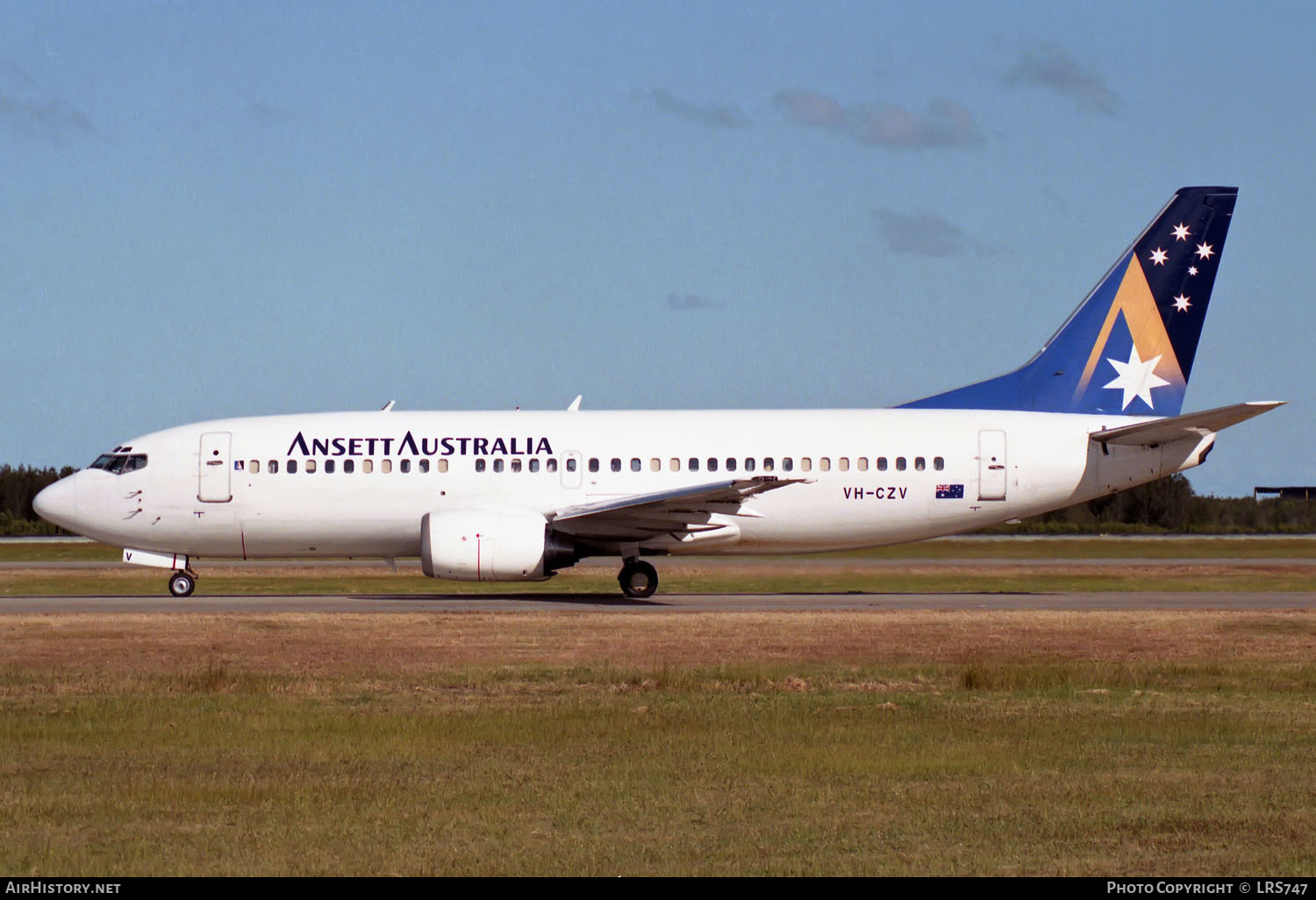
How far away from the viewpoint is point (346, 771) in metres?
10.9

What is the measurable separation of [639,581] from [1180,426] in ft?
34.9

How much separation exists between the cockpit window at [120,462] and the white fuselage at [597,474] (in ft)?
0.39

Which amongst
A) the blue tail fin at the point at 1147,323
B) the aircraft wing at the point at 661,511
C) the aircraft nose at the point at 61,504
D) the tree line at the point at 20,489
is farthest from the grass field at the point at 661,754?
the tree line at the point at 20,489

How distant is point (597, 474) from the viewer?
29.9m

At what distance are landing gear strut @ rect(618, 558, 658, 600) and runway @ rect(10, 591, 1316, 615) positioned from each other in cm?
33

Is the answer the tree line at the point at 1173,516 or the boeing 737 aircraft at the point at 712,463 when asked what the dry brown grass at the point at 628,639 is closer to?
the boeing 737 aircraft at the point at 712,463

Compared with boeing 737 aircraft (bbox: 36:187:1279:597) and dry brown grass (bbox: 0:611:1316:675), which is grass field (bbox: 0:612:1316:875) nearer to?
dry brown grass (bbox: 0:611:1316:675)

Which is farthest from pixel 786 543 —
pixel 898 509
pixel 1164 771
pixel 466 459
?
pixel 1164 771

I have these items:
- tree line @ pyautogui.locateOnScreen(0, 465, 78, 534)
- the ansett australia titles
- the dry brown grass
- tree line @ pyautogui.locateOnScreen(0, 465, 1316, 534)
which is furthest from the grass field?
tree line @ pyautogui.locateOnScreen(0, 465, 78, 534)

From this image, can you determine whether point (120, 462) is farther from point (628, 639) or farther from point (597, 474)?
point (628, 639)

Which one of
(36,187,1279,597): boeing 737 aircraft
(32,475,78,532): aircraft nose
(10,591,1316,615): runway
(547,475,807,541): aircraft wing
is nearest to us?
(10,591,1316,615): runway

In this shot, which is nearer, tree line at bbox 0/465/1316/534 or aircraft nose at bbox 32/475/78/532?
aircraft nose at bbox 32/475/78/532

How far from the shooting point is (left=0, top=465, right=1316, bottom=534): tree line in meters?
63.8
